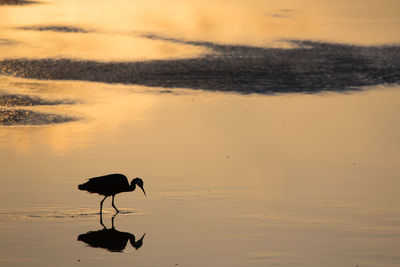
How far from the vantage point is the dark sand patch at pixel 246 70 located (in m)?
19.7

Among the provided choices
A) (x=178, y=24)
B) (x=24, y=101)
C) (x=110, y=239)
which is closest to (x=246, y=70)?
(x=24, y=101)

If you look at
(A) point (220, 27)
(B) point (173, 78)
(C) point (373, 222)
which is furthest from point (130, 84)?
(C) point (373, 222)

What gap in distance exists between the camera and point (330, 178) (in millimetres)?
12648

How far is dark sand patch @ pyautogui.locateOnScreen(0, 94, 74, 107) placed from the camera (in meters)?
17.6

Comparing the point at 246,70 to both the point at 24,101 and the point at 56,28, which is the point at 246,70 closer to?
the point at 24,101

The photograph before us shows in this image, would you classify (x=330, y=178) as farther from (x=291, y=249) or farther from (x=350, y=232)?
(x=291, y=249)

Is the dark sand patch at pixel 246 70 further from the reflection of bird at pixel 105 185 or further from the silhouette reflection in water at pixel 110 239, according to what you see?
the silhouette reflection in water at pixel 110 239

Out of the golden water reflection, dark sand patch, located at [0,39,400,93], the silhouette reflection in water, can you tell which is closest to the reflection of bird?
the silhouette reflection in water

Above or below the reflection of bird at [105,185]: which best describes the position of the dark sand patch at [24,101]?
below

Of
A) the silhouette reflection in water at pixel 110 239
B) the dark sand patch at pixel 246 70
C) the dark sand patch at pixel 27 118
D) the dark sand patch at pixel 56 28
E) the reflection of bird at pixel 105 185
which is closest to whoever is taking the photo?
the silhouette reflection in water at pixel 110 239

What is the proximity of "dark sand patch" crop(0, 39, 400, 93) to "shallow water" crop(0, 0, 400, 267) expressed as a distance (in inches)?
3.2

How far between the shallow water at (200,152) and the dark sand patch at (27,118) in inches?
3.1

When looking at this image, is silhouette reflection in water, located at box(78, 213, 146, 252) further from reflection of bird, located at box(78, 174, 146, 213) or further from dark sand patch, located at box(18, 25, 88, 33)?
dark sand patch, located at box(18, 25, 88, 33)

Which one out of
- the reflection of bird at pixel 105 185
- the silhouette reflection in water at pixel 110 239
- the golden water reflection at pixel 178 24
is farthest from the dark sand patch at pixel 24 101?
the silhouette reflection in water at pixel 110 239
